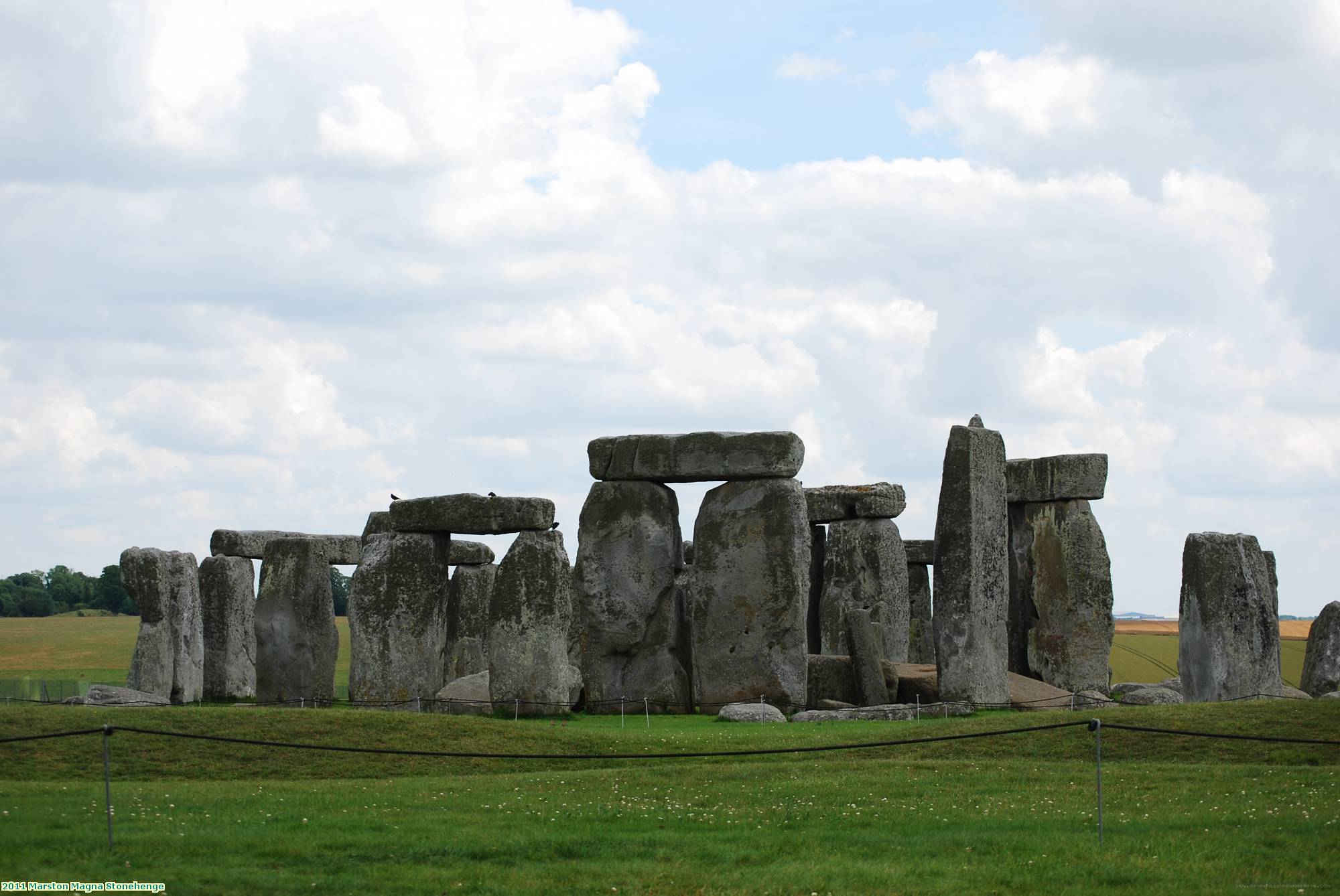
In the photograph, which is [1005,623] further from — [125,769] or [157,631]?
[157,631]

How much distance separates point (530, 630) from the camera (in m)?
21.3

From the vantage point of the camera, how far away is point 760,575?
2309 centimetres

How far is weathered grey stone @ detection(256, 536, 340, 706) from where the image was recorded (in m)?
26.5

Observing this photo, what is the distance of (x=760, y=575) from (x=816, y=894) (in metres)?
13.2

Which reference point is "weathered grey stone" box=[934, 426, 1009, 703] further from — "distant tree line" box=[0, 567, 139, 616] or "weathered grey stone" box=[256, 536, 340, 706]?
"distant tree line" box=[0, 567, 139, 616]

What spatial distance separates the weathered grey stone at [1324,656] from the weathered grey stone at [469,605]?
47.8 ft

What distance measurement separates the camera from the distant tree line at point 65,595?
7212cm

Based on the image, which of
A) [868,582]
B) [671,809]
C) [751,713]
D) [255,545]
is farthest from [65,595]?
[671,809]

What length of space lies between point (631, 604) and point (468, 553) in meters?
7.91

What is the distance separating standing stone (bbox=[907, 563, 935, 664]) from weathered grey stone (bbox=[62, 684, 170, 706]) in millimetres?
14363

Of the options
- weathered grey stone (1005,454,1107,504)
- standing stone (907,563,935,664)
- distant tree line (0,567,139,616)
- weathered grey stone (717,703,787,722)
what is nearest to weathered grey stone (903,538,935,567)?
standing stone (907,563,935,664)

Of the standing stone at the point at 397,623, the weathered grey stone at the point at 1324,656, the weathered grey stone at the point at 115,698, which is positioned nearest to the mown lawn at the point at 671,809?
the standing stone at the point at 397,623

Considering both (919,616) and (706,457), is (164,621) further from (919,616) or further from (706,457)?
(919,616)

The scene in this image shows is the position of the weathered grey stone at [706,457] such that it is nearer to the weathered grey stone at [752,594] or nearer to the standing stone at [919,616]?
the weathered grey stone at [752,594]
